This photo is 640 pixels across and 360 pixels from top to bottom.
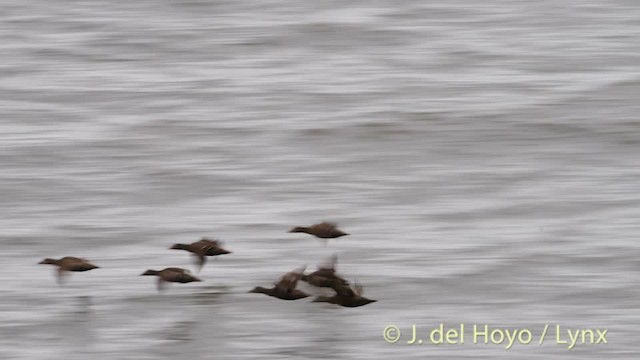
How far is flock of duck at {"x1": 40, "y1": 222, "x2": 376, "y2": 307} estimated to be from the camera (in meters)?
2.30

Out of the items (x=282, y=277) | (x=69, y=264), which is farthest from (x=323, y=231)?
(x=69, y=264)

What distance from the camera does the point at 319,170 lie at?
9.86 feet

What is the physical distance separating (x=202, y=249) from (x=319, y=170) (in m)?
0.68

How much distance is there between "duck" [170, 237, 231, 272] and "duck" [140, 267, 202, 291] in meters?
0.05

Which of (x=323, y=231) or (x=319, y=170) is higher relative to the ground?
(x=319, y=170)

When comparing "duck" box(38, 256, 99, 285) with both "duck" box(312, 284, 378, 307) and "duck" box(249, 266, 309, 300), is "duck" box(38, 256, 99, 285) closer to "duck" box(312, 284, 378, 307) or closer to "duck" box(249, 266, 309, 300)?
"duck" box(249, 266, 309, 300)

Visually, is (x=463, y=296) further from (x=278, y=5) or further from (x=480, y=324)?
(x=278, y=5)

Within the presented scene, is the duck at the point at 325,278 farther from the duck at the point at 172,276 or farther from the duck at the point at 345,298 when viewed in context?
the duck at the point at 172,276

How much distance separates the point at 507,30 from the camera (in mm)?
3912

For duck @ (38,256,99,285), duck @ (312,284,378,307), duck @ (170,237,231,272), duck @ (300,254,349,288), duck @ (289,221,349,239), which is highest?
duck @ (289,221,349,239)

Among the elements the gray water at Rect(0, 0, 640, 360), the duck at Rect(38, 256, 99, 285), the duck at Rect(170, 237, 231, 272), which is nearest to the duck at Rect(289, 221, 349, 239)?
the gray water at Rect(0, 0, 640, 360)

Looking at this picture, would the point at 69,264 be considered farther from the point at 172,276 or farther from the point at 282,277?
the point at 282,277

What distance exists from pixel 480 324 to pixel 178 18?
2150 millimetres

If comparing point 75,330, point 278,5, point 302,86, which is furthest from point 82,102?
point 75,330
